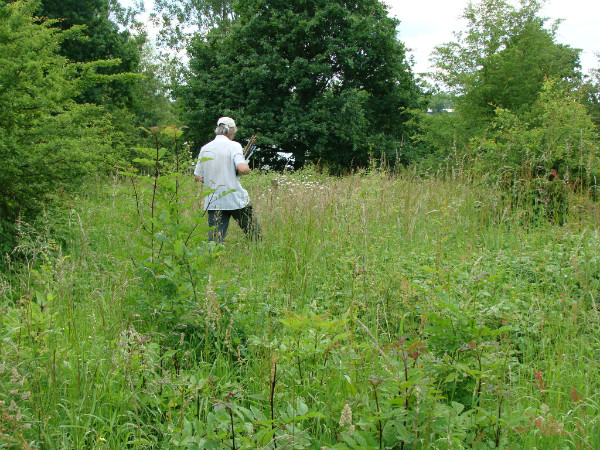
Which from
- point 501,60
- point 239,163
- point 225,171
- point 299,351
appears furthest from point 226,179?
point 501,60

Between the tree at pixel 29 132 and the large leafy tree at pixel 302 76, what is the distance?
14402mm

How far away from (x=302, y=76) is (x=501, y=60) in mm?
8383

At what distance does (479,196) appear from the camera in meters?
6.69

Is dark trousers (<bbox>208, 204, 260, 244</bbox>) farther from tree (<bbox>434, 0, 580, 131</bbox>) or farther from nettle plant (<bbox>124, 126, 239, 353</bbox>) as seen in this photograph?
tree (<bbox>434, 0, 580, 131</bbox>)

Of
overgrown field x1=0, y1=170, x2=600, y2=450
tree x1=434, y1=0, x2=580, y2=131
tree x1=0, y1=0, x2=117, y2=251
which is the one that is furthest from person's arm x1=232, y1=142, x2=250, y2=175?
tree x1=434, y1=0, x2=580, y2=131

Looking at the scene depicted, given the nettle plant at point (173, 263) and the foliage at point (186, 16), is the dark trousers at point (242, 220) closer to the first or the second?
the nettle plant at point (173, 263)

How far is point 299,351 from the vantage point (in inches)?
88.3

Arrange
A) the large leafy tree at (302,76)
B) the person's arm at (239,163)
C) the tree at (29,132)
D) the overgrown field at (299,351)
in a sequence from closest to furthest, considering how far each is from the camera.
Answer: the overgrown field at (299,351)
the tree at (29,132)
the person's arm at (239,163)
the large leafy tree at (302,76)

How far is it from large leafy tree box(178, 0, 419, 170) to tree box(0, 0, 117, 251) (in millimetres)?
14402

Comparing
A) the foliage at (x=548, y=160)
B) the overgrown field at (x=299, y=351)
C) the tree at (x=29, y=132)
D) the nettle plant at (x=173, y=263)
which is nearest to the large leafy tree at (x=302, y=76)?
the foliage at (x=548, y=160)

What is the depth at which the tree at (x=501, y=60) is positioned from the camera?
17203mm

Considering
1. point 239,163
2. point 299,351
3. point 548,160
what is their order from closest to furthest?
point 299,351
point 239,163
point 548,160

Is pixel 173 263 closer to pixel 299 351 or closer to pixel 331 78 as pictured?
pixel 299 351

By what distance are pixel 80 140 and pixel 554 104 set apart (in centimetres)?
738
